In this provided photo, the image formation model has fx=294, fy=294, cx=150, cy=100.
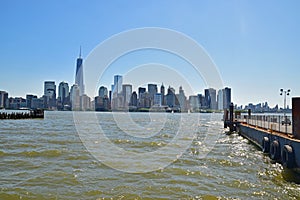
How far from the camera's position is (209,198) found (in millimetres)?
11289

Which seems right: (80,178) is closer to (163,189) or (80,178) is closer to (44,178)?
(44,178)

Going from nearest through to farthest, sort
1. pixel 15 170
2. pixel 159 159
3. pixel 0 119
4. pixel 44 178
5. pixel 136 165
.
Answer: pixel 44 178, pixel 15 170, pixel 136 165, pixel 159 159, pixel 0 119

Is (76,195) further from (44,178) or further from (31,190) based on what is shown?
(44,178)

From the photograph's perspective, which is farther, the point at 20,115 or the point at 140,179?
the point at 20,115

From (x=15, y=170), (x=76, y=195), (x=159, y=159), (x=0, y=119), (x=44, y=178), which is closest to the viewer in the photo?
(x=76, y=195)

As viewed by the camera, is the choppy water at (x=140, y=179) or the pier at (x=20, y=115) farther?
the pier at (x=20, y=115)

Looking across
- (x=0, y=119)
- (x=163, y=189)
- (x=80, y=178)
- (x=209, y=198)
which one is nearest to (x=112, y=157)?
(x=80, y=178)

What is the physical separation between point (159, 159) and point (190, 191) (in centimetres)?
716

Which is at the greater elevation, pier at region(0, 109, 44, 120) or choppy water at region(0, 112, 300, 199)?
pier at region(0, 109, 44, 120)

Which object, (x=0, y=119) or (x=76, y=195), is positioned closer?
(x=76, y=195)

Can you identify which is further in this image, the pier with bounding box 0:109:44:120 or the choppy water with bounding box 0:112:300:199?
the pier with bounding box 0:109:44:120

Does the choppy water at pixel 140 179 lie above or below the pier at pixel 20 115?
below

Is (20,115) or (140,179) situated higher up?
(20,115)

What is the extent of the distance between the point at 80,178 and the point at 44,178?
1629mm
